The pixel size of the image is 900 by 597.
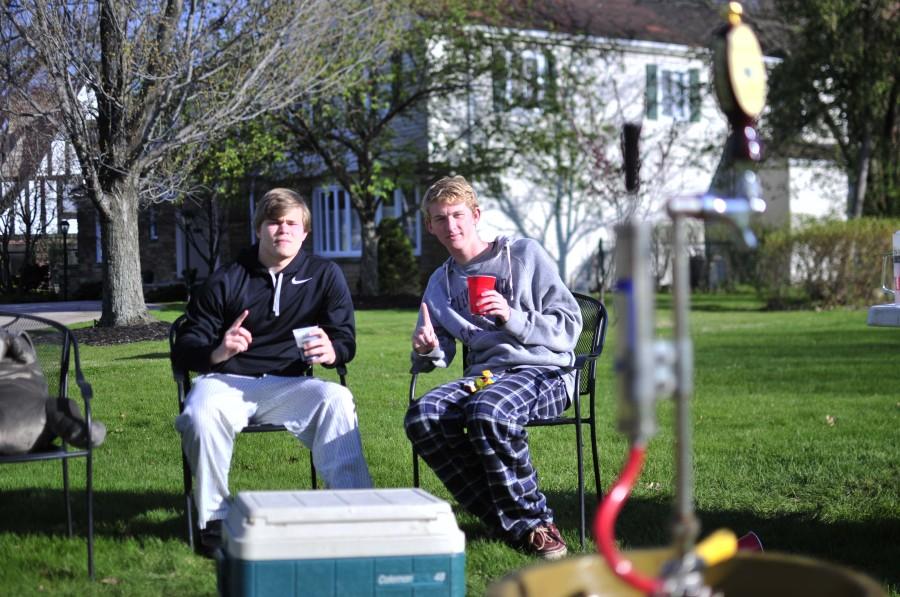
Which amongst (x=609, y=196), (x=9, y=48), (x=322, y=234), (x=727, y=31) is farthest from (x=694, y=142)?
(x=727, y=31)

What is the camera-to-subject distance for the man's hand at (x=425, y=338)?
470cm

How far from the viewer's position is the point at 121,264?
15.0m

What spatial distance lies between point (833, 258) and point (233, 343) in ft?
55.0

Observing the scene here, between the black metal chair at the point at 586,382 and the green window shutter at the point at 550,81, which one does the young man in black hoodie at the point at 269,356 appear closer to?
the black metal chair at the point at 586,382

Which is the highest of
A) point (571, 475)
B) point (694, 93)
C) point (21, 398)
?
point (694, 93)

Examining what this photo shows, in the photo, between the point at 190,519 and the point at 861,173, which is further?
the point at 861,173

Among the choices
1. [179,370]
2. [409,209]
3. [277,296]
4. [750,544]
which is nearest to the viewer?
[750,544]

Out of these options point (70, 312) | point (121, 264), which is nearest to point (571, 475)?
point (121, 264)

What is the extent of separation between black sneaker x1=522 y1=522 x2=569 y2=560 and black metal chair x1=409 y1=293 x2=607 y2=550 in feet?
0.49

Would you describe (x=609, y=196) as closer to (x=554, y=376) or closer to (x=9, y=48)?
(x=9, y=48)

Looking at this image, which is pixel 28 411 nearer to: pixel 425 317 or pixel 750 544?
pixel 425 317

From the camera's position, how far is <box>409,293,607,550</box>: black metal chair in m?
4.64

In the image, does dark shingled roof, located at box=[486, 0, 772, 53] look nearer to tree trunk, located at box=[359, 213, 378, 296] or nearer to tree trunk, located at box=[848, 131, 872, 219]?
tree trunk, located at box=[848, 131, 872, 219]

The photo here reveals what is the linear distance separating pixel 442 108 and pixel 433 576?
2195 cm
